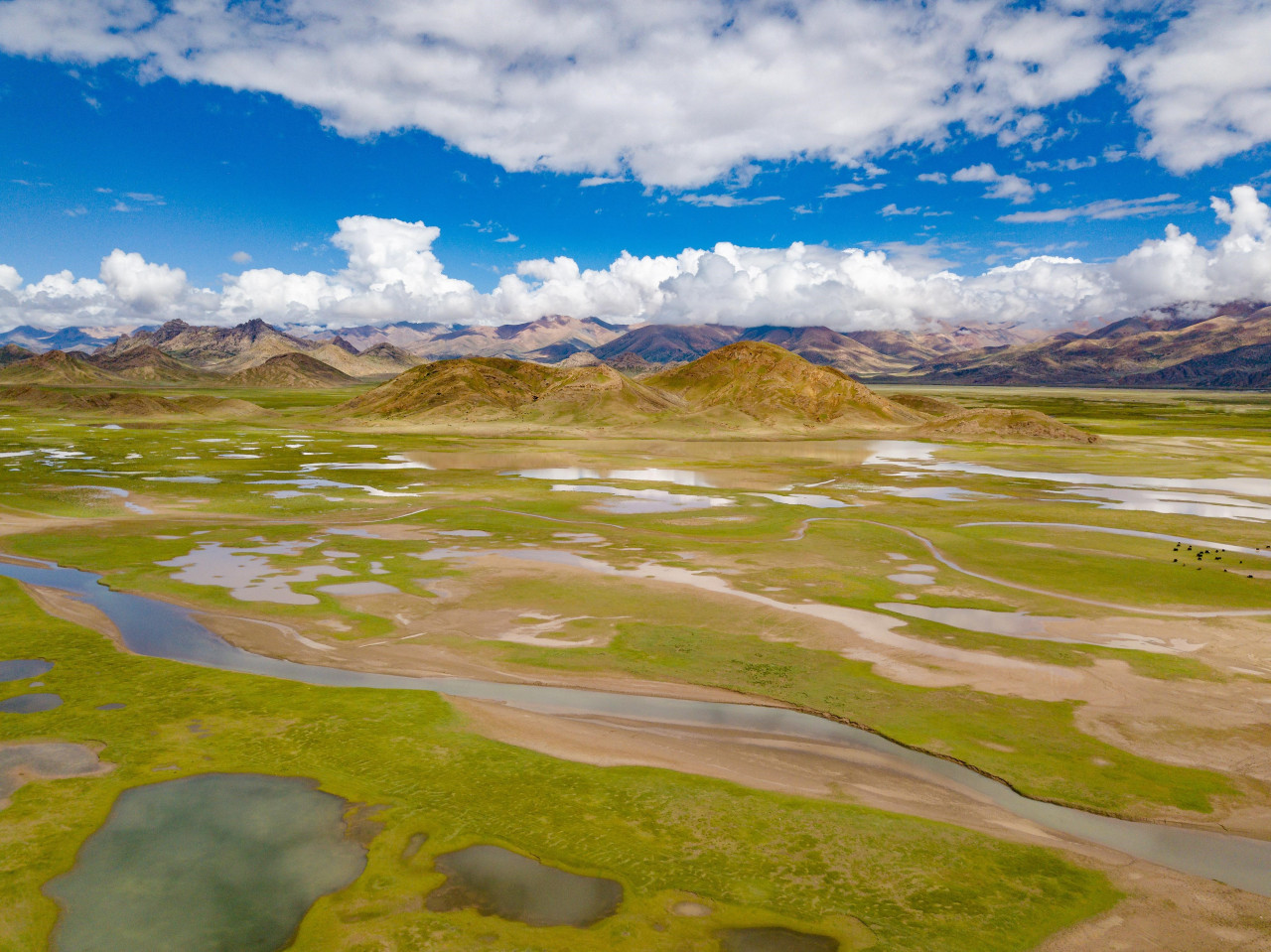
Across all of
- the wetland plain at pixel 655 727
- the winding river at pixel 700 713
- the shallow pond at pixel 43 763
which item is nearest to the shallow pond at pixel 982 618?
the wetland plain at pixel 655 727

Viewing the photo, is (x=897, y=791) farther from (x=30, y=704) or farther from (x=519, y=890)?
(x=30, y=704)

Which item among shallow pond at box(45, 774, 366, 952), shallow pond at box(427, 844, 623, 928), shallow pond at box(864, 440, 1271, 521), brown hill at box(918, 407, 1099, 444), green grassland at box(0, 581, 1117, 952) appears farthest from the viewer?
brown hill at box(918, 407, 1099, 444)

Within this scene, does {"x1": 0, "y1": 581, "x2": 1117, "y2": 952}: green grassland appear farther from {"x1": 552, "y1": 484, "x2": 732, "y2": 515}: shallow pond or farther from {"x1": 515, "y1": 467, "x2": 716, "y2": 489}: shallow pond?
{"x1": 515, "y1": 467, "x2": 716, "y2": 489}: shallow pond

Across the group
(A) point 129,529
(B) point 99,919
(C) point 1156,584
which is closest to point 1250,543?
(C) point 1156,584

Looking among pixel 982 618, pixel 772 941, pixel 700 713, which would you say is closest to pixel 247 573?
pixel 700 713

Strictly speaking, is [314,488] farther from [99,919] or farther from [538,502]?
[99,919]

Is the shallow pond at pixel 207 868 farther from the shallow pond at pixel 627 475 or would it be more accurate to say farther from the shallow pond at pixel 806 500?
the shallow pond at pixel 627 475

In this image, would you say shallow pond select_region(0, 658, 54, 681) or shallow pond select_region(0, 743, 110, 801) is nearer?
shallow pond select_region(0, 743, 110, 801)

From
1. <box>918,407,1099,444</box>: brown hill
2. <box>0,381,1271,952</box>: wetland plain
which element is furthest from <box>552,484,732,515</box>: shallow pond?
<box>918,407,1099,444</box>: brown hill
